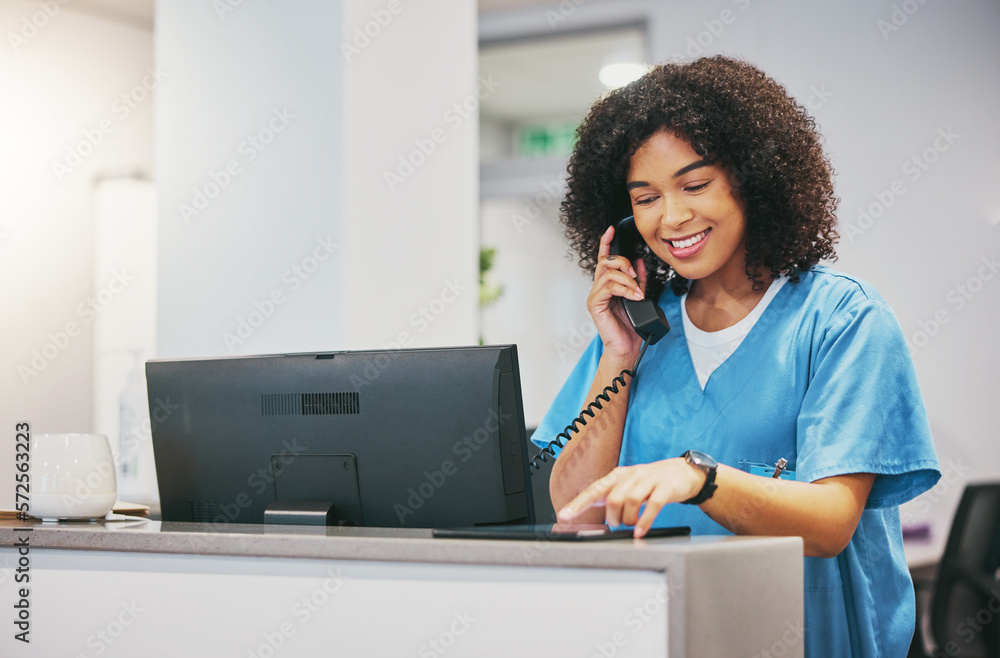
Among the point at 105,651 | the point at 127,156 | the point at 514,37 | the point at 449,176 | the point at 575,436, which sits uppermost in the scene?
the point at 514,37

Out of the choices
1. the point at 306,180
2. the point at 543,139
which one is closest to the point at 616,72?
the point at 543,139

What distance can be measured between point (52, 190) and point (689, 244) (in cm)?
272

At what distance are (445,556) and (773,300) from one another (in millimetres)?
772

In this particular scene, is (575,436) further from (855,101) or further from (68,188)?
(855,101)

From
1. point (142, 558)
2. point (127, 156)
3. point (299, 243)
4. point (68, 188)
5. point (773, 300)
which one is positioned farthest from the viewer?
point (127, 156)

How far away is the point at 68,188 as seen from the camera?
336cm

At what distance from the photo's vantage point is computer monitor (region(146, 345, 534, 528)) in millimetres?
1147

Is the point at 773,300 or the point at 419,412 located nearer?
the point at 419,412

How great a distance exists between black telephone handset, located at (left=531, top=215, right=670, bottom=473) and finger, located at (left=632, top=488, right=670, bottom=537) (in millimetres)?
451

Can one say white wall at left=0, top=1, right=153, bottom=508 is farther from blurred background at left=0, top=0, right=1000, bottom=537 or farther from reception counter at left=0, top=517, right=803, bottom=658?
reception counter at left=0, top=517, right=803, bottom=658

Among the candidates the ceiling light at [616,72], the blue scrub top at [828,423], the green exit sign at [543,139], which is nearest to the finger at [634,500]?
the blue scrub top at [828,423]

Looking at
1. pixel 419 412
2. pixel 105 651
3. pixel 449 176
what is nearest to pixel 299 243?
pixel 449 176

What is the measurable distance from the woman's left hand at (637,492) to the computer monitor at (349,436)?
0.53 ft

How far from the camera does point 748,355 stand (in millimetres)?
1396
